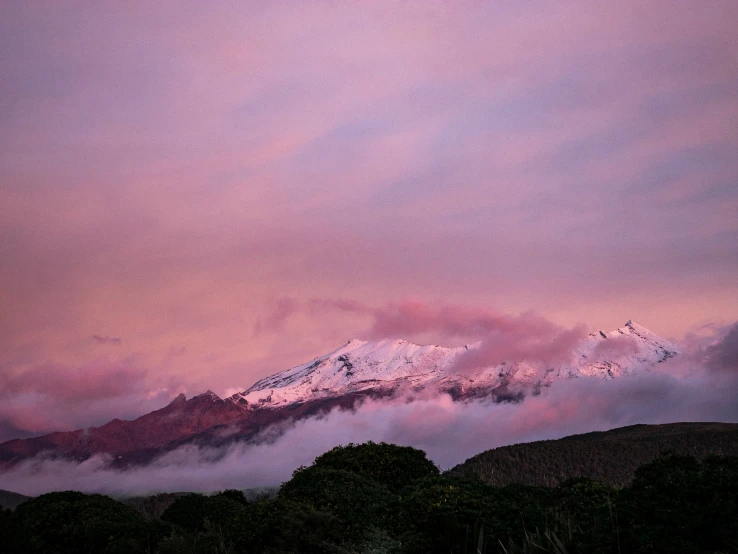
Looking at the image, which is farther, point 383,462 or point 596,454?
point 596,454

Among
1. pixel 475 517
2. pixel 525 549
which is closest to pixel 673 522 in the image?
pixel 525 549

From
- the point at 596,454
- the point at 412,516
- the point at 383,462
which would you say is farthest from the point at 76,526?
the point at 596,454

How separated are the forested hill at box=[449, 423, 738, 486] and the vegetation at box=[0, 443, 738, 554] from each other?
2289cm

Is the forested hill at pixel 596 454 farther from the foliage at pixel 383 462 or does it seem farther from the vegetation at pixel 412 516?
the vegetation at pixel 412 516

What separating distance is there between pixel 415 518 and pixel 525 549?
4.78 m

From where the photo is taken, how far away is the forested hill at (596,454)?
1986 inches

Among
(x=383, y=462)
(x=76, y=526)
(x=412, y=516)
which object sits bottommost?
(x=412, y=516)

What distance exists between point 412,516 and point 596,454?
40.9 metres

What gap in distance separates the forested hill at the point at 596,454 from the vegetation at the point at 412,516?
22892 mm

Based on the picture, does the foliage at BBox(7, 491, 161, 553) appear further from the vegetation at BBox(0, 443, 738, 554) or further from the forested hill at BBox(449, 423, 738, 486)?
the forested hill at BBox(449, 423, 738, 486)

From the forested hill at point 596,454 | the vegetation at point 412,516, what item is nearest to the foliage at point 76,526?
the vegetation at point 412,516

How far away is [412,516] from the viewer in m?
18.4

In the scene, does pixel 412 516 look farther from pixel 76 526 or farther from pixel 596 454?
pixel 596 454

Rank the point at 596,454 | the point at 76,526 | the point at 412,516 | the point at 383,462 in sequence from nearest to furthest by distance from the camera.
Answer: the point at 412,516 → the point at 76,526 → the point at 383,462 → the point at 596,454
